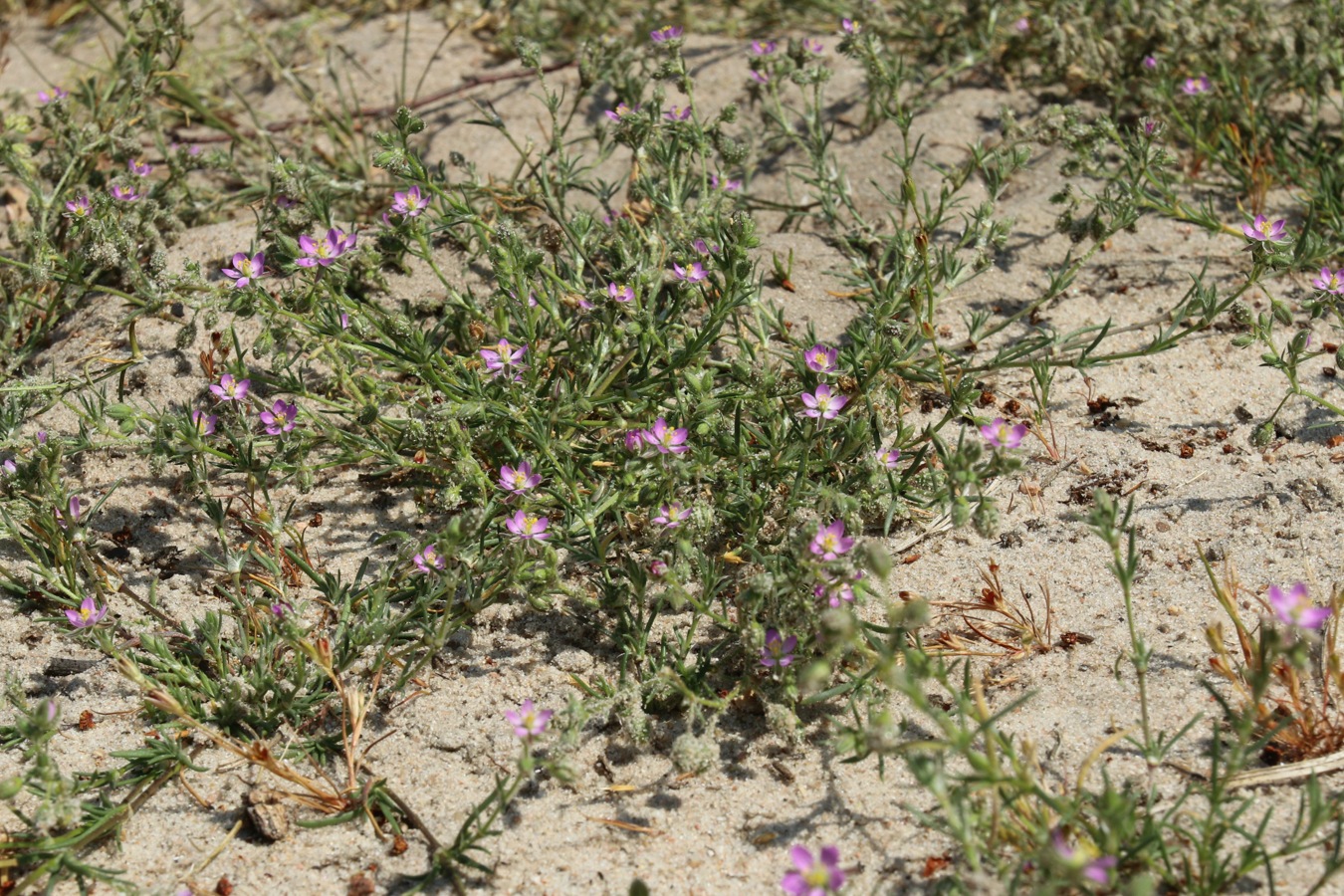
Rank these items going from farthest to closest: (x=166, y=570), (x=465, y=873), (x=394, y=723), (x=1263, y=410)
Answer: (x=1263, y=410) < (x=166, y=570) < (x=394, y=723) < (x=465, y=873)

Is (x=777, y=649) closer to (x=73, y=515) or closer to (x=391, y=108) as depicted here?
(x=73, y=515)

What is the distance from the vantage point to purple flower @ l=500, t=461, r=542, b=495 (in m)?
2.59

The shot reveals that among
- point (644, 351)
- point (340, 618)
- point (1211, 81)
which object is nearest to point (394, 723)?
point (340, 618)

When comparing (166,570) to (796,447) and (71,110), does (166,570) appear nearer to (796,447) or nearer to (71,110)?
(796,447)

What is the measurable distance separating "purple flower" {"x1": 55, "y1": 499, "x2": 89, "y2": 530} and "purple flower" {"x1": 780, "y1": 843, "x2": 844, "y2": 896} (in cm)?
167

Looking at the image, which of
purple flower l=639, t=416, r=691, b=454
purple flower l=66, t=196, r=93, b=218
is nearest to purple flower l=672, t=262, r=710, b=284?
purple flower l=639, t=416, r=691, b=454

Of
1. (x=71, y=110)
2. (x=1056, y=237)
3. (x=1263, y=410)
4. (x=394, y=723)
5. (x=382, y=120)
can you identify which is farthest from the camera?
(x=382, y=120)

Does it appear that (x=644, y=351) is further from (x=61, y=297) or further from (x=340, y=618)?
(x=61, y=297)

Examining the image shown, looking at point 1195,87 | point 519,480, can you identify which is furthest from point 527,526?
point 1195,87

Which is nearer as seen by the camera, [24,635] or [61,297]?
[24,635]

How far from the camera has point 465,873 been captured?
2.15 m

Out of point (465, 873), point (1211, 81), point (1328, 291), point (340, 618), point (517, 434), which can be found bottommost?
point (465, 873)

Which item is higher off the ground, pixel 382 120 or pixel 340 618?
pixel 382 120

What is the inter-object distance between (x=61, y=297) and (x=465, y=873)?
2186 millimetres
